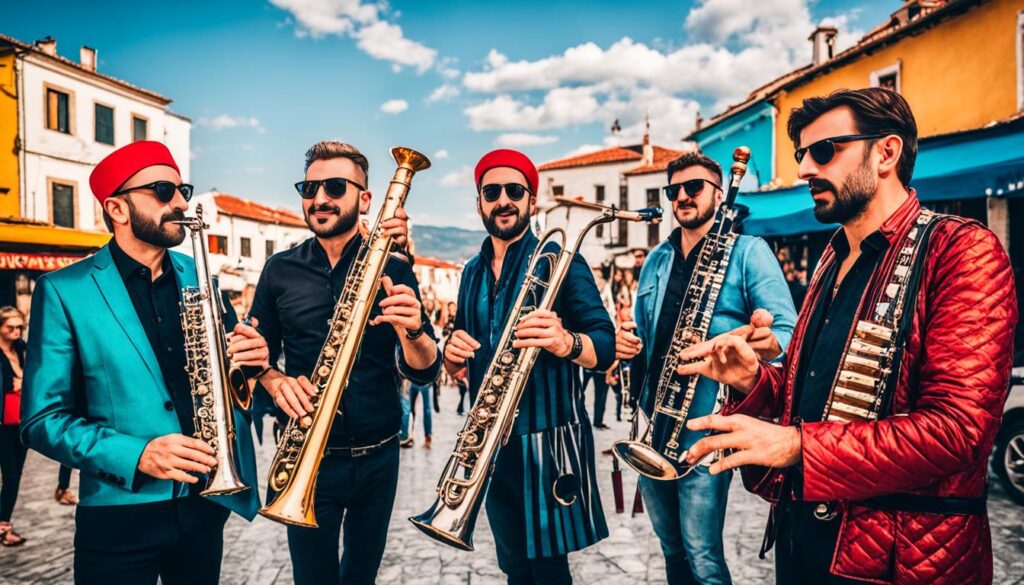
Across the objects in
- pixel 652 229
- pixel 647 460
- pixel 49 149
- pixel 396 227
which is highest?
pixel 49 149

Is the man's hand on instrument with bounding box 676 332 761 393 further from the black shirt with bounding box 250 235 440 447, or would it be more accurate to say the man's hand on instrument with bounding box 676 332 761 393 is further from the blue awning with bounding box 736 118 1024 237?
the blue awning with bounding box 736 118 1024 237

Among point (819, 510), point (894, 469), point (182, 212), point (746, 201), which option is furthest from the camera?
point (746, 201)

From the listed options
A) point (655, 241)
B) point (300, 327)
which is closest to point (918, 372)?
point (300, 327)

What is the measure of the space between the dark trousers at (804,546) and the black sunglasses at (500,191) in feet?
6.19

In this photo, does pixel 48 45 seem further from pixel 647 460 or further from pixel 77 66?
pixel 647 460

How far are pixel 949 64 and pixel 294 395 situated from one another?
56.0ft

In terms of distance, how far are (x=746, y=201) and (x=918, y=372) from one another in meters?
10.8

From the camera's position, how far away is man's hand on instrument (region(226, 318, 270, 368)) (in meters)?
2.50

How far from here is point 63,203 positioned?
2119 centimetres

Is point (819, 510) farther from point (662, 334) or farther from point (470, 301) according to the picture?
point (470, 301)

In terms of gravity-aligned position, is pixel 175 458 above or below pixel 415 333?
below

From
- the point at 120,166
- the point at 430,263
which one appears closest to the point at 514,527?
the point at 120,166

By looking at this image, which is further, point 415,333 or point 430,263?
point 430,263

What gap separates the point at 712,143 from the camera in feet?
84.9
